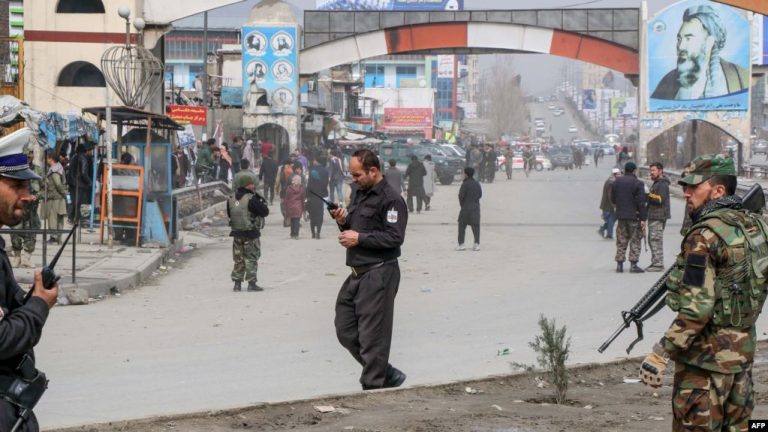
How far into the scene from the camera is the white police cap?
174 inches

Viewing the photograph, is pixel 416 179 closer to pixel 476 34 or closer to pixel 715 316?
pixel 476 34

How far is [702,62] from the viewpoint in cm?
4747

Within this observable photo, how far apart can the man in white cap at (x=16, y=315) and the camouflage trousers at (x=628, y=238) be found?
619 inches

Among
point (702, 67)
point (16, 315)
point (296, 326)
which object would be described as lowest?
point (296, 326)

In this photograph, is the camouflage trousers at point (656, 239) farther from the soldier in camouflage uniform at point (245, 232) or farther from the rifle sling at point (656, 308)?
the rifle sling at point (656, 308)

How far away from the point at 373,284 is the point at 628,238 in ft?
38.3

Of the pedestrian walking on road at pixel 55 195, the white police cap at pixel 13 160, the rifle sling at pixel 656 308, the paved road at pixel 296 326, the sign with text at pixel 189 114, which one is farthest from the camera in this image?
the sign with text at pixel 189 114

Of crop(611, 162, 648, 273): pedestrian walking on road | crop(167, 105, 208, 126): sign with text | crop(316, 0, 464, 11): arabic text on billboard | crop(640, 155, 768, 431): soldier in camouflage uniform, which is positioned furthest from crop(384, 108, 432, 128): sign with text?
crop(640, 155, 768, 431): soldier in camouflage uniform

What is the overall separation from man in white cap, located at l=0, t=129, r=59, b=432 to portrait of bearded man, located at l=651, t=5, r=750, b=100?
44439 millimetres

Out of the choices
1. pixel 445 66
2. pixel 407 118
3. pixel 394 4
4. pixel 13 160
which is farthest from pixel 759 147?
pixel 13 160

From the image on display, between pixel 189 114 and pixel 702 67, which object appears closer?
pixel 189 114

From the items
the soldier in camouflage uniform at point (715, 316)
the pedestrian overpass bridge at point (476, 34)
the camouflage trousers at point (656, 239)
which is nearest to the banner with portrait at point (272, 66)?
the pedestrian overpass bridge at point (476, 34)

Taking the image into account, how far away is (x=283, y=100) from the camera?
150 ft

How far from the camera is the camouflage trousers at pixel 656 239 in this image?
19312mm
